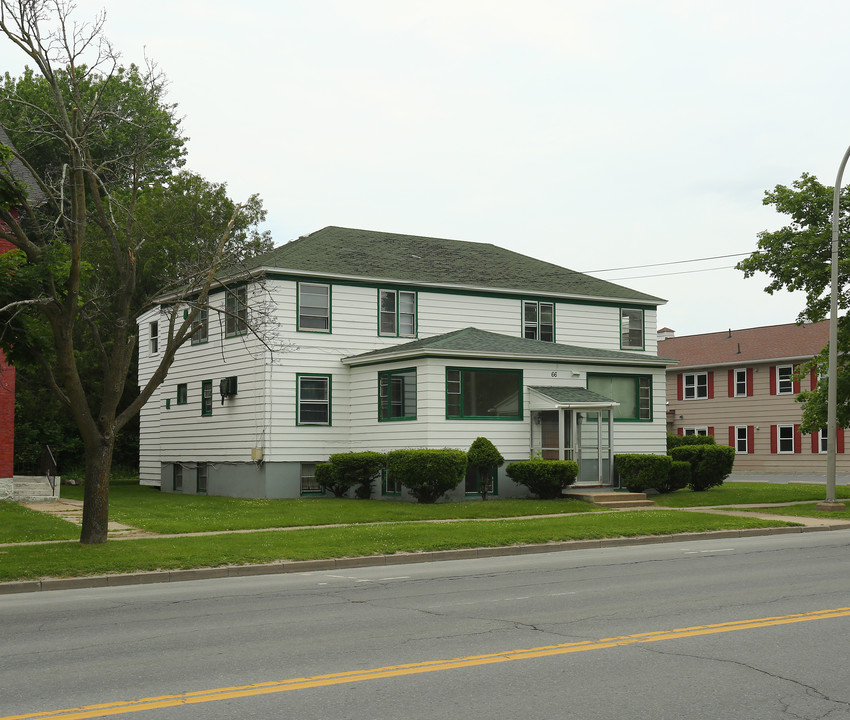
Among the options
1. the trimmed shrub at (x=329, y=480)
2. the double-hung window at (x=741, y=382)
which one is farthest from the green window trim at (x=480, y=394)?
the double-hung window at (x=741, y=382)

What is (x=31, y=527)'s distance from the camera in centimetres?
2012

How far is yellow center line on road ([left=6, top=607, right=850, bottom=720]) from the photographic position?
270 inches

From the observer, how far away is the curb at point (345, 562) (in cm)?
1414

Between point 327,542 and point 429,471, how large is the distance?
811 centimetres

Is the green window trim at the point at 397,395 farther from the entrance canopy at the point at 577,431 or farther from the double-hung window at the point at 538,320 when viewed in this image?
the double-hung window at the point at 538,320

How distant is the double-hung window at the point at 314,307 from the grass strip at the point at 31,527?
378 inches

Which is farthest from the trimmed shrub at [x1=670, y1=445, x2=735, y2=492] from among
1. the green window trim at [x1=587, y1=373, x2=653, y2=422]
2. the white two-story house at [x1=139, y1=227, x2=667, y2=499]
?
the green window trim at [x1=587, y1=373, x2=653, y2=422]

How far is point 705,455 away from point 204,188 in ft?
76.6

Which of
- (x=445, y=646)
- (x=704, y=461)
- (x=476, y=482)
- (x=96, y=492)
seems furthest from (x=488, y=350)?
(x=445, y=646)

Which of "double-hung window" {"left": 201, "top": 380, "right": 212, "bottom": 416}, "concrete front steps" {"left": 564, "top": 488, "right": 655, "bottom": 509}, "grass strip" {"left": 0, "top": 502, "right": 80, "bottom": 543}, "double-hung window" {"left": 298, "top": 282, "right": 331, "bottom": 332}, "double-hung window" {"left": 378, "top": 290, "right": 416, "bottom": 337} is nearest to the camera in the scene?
"grass strip" {"left": 0, "top": 502, "right": 80, "bottom": 543}

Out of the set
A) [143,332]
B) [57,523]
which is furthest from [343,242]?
[57,523]

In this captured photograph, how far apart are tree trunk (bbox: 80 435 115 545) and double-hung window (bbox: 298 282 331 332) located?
44.5ft

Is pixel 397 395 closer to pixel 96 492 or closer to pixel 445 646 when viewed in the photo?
pixel 96 492

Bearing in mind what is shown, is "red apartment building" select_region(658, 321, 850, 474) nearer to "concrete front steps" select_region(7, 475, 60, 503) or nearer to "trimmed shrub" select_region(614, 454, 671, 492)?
"trimmed shrub" select_region(614, 454, 671, 492)
